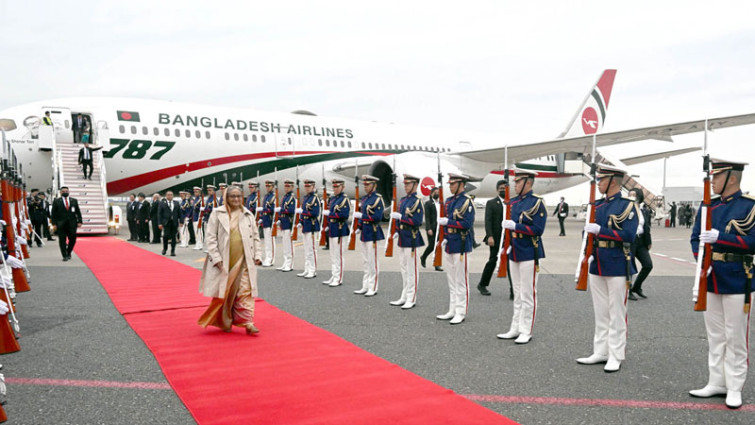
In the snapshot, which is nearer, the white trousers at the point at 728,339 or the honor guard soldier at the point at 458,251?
the white trousers at the point at 728,339

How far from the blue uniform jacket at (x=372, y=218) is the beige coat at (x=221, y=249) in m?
2.43

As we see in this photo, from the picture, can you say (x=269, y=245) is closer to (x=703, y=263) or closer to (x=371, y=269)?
(x=371, y=269)

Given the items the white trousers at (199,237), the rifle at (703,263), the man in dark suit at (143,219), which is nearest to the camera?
the rifle at (703,263)

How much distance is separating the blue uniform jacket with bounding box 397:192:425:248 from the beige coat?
2198 mm

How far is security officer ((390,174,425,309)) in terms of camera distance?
7203 mm

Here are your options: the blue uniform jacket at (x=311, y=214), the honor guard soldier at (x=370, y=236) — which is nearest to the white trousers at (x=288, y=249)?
the blue uniform jacket at (x=311, y=214)

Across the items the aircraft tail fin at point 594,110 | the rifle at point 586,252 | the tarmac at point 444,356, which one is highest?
the aircraft tail fin at point 594,110

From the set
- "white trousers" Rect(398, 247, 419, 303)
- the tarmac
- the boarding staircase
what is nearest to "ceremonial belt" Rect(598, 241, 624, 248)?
the tarmac

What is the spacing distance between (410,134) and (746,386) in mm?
18965

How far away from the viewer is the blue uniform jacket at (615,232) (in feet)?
15.2

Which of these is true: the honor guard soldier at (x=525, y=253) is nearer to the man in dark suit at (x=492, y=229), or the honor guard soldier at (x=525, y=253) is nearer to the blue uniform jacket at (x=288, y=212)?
the man in dark suit at (x=492, y=229)

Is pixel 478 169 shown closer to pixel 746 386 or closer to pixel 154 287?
pixel 154 287

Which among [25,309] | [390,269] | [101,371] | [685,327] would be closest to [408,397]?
[101,371]

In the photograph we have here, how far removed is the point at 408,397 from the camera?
151 inches
